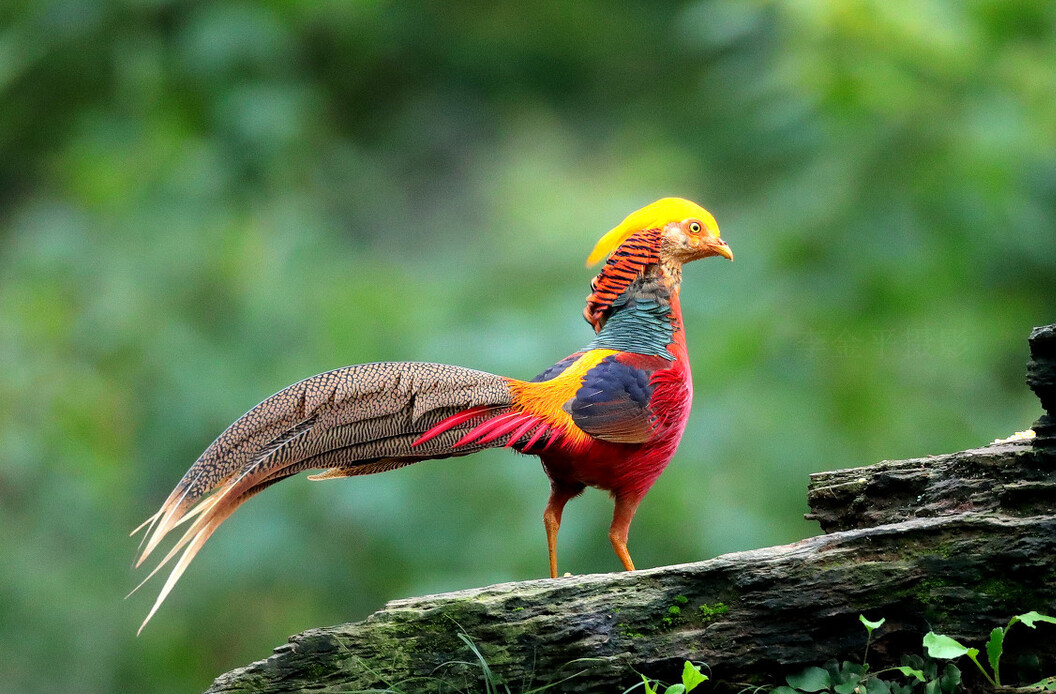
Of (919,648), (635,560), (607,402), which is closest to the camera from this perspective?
(919,648)

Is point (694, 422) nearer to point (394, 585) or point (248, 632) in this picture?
point (394, 585)

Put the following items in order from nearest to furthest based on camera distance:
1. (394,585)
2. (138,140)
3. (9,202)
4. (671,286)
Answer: (671,286)
(394,585)
(138,140)
(9,202)

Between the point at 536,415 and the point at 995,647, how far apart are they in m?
1.49

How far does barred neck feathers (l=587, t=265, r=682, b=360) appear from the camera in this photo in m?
4.14

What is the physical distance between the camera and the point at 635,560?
7531mm

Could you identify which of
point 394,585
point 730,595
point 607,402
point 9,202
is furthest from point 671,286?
point 9,202

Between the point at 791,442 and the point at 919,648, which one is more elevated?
the point at 791,442

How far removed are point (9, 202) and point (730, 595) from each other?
9.47m

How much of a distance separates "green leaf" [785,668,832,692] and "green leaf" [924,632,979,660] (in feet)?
0.94

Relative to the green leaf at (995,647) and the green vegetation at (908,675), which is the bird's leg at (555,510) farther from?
the green leaf at (995,647)

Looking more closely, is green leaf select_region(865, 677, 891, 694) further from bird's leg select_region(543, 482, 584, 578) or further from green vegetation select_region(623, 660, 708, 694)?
bird's leg select_region(543, 482, 584, 578)

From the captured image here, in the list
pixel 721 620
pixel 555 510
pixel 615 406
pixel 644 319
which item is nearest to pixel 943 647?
pixel 721 620

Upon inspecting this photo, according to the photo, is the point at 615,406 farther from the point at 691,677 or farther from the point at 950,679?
the point at 950,679

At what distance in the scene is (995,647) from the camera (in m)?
2.99
